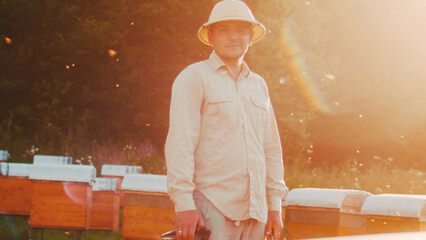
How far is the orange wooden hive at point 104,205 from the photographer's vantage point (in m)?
7.05

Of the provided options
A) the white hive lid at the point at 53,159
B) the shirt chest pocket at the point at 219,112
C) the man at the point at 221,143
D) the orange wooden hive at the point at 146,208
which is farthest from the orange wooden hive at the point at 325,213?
the white hive lid at the point at 53,159

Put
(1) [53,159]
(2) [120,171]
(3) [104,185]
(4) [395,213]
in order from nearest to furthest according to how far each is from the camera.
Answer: (4) [395,213], (3) [104,185], (1) [53,159], (2) [120,171]

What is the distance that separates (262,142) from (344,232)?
8.28 feet

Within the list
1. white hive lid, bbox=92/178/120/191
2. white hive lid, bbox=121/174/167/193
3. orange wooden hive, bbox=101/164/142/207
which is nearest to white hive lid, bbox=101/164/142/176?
orange wooden hive, bbox=101/164/142/207

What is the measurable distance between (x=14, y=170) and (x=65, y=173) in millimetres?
1381

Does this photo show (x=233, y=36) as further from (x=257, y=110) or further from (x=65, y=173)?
(x=65, y=173)

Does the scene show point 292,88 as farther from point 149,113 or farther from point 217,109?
point 217,109

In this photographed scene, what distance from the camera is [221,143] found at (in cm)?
270

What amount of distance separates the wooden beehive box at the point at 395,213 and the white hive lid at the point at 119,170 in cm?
475

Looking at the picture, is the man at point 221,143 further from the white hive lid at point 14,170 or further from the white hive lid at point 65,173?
the white hive lid at point 14,170

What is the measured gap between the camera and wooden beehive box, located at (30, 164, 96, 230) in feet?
21.1

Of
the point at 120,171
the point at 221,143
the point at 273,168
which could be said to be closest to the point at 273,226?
the point at 273,168

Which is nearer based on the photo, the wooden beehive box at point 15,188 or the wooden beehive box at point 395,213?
the wooden beehive box at point 395,213

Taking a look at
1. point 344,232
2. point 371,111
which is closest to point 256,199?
point 344,232
